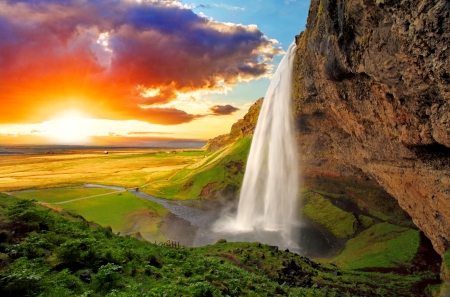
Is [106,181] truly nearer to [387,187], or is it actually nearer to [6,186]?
[6,186]

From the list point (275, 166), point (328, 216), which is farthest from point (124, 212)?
point (328, 216)

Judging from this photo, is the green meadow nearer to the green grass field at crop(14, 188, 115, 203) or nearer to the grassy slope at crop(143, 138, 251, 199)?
the grassy slope at crop(143, 138, 251, 199)

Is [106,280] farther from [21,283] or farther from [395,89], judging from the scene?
[395,89]

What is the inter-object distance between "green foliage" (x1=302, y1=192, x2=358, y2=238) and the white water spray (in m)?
2.70

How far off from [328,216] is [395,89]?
27116mm

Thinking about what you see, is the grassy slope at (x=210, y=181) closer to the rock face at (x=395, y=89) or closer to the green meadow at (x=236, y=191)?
the green meadow at (x=236, y=191)

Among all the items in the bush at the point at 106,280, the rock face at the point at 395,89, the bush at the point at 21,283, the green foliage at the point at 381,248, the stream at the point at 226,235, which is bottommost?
the stream at the point at 226,235

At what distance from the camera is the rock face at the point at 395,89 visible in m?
12.7

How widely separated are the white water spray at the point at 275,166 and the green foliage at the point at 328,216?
2.70m

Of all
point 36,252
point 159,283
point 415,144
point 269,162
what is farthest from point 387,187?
point 36,252

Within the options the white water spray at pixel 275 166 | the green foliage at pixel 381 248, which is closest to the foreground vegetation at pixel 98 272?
the green foliage at pixel 381 248

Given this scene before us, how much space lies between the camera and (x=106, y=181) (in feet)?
270

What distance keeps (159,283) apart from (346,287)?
13768 mm

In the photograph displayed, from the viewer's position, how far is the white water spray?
142 feet
